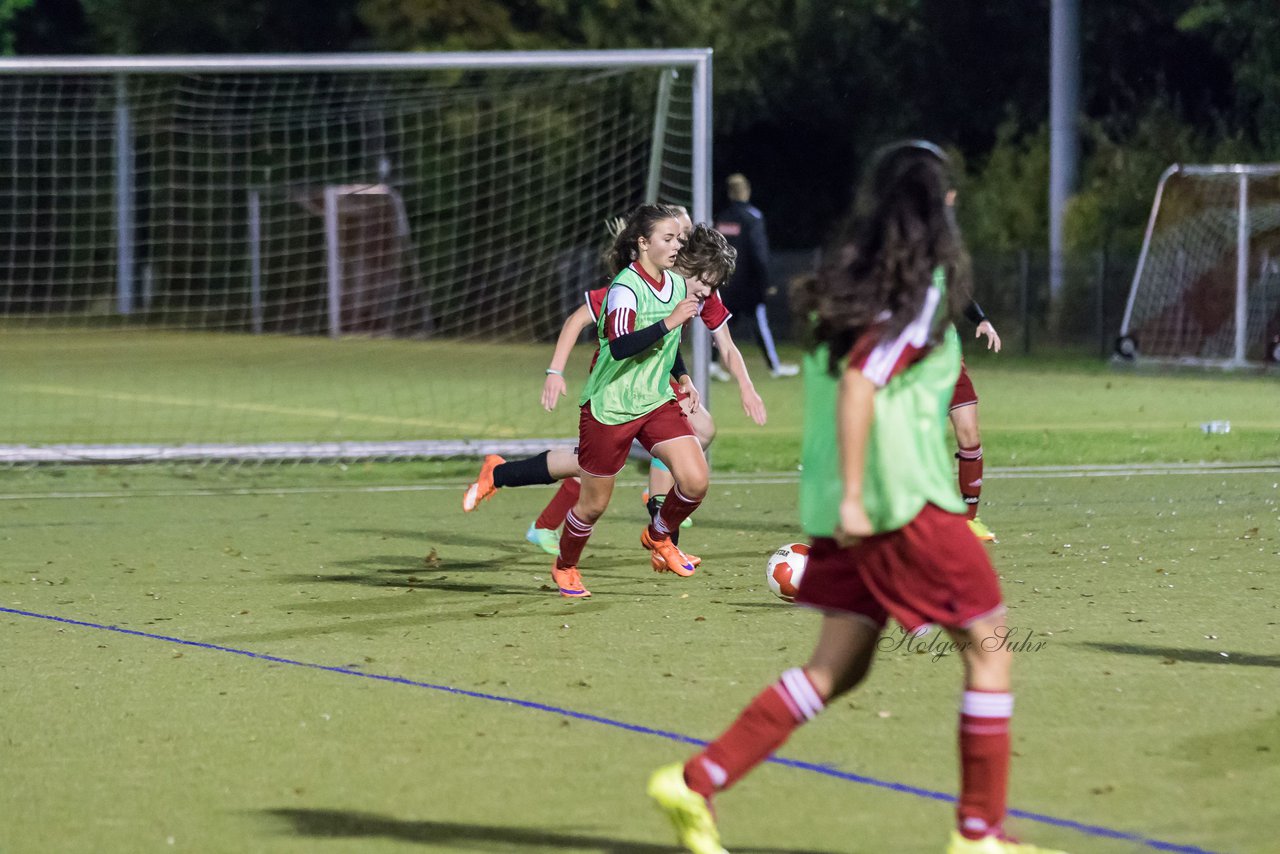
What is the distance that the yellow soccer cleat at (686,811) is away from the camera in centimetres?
425

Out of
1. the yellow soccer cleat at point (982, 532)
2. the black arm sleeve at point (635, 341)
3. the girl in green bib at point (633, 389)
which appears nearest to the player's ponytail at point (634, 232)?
the girl in green bib at point (633, 389)

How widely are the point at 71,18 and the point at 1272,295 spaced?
3425 cm

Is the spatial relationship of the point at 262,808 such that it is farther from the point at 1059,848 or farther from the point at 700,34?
the point at 700,34

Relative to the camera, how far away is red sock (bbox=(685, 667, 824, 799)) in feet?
14.0

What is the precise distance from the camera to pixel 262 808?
489 cm

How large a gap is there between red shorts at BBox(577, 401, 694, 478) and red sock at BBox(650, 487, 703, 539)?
287 mm

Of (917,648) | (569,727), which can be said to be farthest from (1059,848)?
(917,648)

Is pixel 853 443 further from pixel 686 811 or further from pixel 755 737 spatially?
pixel 686 811

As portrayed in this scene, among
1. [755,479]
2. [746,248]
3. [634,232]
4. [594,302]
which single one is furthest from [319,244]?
[634,232]

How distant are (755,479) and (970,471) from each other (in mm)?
3387

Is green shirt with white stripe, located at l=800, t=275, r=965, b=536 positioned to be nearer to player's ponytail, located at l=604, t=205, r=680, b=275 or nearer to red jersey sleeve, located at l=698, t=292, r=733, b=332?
player's ponytail, located at l=604, t=205, r=680, b=275

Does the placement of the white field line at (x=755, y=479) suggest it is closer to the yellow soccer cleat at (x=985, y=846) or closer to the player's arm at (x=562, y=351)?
the player's arm at (x=562, y=351)

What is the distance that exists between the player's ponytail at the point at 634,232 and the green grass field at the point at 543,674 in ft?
4.66

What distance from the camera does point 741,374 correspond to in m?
8.12
